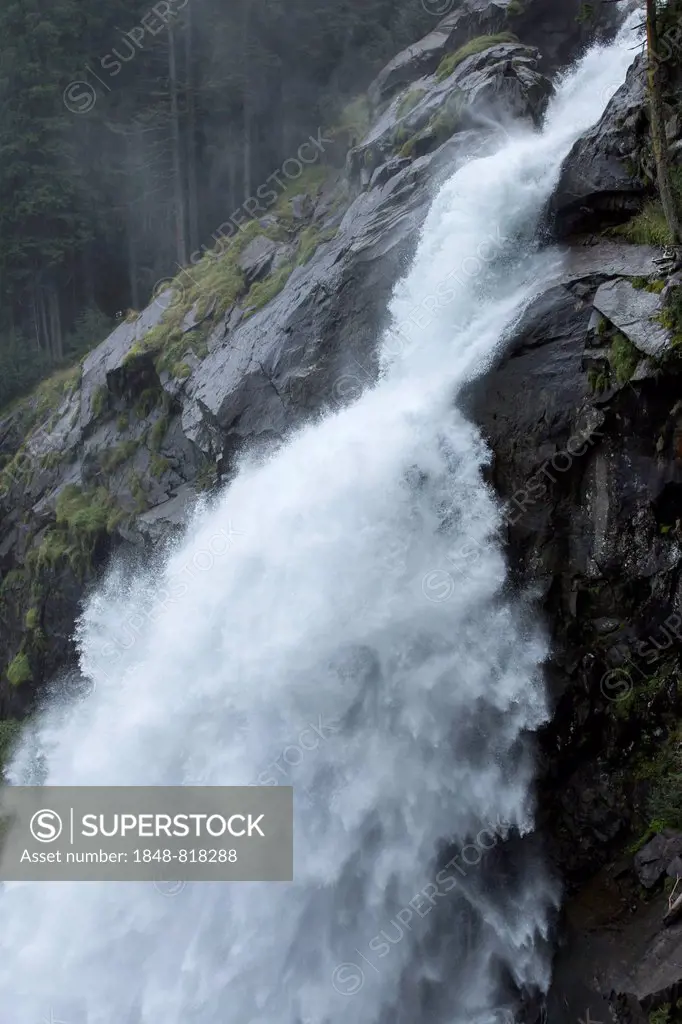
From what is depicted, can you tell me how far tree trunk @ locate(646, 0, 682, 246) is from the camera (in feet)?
32.9

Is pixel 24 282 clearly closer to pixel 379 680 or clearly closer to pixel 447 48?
pixel 447 48

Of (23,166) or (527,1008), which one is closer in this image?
(527,1008)

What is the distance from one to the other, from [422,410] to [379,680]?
3.41 m

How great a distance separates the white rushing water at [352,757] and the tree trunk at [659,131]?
1537mm

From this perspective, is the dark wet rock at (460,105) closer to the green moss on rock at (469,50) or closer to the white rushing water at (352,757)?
the green moss on rock at (469,50)

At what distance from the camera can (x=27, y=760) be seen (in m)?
14.4

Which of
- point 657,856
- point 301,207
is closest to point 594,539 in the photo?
point 657,856

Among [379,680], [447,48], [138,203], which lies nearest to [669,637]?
[379,680]

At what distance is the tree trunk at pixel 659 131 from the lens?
32.9ft

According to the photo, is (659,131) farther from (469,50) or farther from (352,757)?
(352,757)

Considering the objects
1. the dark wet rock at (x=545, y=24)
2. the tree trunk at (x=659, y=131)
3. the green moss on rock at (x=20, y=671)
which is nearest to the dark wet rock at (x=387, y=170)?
the dark wet rock at (x=545, y=24)

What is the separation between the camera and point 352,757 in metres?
9.91

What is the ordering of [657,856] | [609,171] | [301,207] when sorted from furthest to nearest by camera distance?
1. [301,207]
2. [609,171]
3. [657,856]

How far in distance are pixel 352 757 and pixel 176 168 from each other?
18906 millimetres
